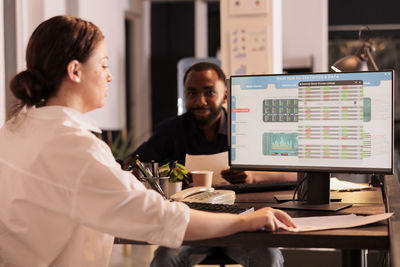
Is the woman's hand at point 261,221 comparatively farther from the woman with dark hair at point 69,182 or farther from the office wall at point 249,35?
the office wall at point 249,35

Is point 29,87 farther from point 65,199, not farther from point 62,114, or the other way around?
point 65,199

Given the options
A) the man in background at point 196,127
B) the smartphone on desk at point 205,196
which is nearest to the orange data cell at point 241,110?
the smartphone on desk at point 205,196

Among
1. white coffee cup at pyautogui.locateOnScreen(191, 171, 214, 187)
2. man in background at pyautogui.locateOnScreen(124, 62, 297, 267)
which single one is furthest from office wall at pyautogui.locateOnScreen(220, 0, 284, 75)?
white coffee cup at pyautogui.locateOnScreen(191, 171, 214, 187)

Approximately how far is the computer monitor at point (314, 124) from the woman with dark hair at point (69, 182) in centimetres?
47

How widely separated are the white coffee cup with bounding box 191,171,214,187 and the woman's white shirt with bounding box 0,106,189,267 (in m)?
0.82

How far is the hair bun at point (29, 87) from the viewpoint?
1.38 metres

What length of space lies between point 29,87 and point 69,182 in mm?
281

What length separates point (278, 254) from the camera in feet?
7.54

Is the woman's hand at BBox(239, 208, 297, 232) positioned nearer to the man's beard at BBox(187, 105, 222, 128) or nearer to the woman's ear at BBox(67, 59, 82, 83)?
the woman's ear at BBox(67, 59, 82, 83)

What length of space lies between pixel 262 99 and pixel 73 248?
88cm

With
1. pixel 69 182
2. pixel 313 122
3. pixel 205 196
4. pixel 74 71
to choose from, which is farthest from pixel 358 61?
pixel 69 182

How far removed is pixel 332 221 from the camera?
1.59m

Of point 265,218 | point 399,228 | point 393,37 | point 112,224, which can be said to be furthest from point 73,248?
point 393,37

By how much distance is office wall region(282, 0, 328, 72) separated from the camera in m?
6.16
